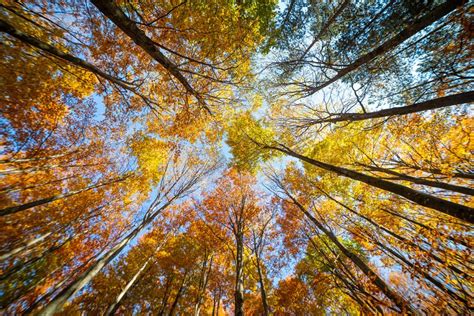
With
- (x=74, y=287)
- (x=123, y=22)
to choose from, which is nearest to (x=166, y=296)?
(x=74, y=287)

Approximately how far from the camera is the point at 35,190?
7758 mm

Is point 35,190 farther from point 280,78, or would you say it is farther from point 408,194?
point 408,194

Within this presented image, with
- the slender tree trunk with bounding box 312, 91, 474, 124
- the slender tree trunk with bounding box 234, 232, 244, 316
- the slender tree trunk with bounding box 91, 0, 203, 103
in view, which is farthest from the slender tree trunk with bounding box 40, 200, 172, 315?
the slender tree trunk with bounding box 312, 91, 474, 124

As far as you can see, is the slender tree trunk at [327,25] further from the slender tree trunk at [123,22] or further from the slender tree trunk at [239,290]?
the slender tree trunk at [239,290]

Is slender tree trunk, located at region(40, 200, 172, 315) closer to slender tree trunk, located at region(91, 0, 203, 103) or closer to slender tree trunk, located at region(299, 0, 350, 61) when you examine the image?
slender tree trunk, located at region(91, 0, 203, 103)

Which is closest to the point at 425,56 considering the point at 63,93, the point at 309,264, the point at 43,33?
the point at 43,33

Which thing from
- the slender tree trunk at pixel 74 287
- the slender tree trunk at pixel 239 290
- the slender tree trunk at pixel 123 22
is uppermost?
the slender tree trunk at pixel 123 22

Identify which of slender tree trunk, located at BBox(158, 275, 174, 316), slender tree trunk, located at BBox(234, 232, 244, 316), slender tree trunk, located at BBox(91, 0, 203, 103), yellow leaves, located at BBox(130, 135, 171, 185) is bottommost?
slender tree trunk, located at BBox(158, 275, 174, 316)

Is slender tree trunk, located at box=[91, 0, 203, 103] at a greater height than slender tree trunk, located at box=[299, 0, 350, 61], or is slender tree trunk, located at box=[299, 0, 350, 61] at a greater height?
slender tree trunk, located at box=[91, 0, 203, 103]

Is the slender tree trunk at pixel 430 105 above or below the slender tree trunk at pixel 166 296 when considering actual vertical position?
above

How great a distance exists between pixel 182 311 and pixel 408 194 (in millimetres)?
13324

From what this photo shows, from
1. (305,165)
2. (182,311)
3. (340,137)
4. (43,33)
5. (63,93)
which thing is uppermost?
(43,33)

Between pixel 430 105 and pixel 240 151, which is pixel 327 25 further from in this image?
pixel 240 151

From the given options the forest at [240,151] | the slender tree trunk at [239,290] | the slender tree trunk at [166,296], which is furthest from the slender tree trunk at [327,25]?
the slender tree trunk at [166,296]
